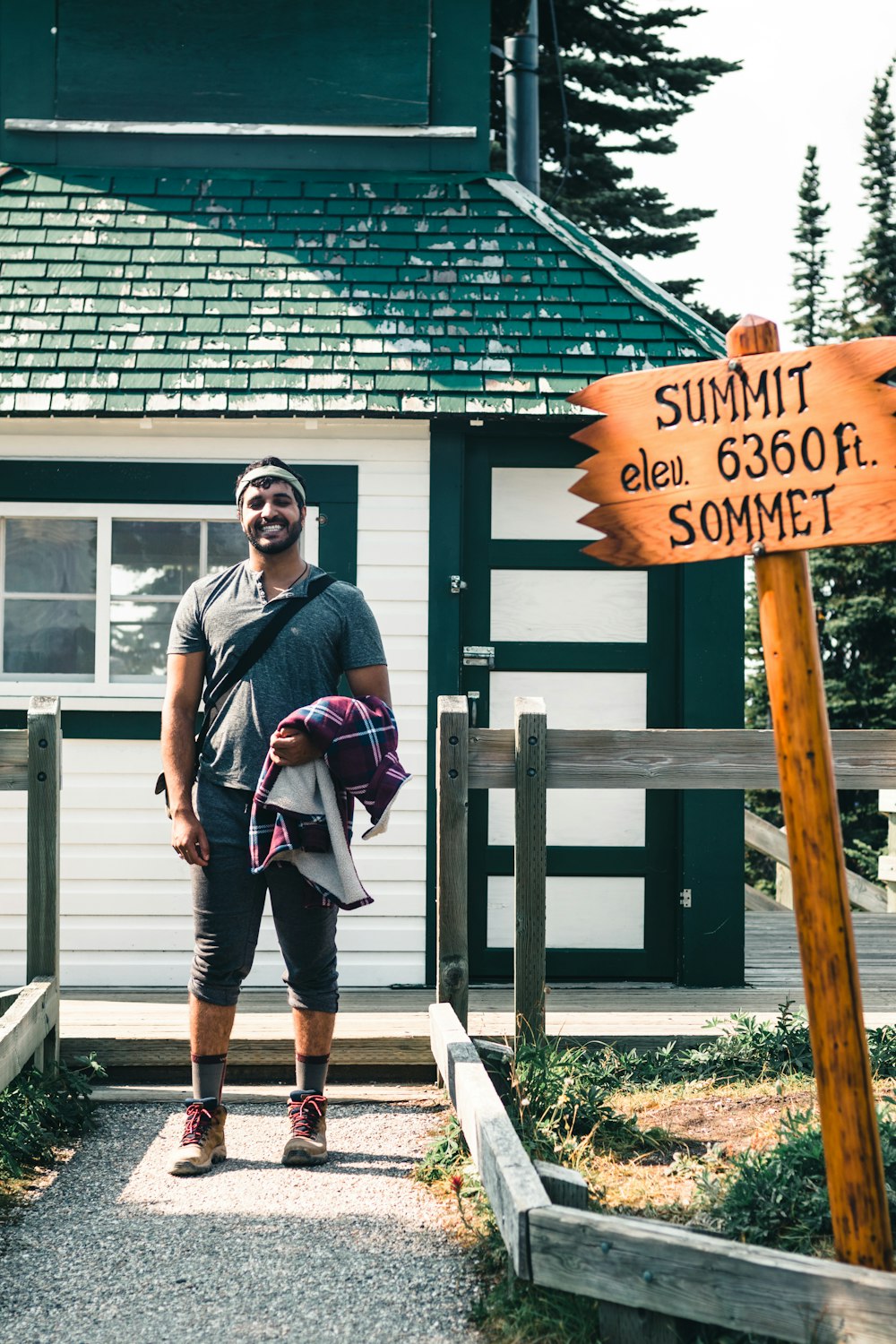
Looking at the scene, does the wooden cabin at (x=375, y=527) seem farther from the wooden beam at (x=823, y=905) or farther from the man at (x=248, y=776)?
the wooden beam at (x=823, y=905)

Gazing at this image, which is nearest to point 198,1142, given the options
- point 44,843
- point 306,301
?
point 44,843

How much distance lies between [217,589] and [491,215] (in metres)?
3.48

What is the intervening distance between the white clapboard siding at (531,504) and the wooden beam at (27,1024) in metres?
2.98

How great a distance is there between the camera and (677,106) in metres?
18.6

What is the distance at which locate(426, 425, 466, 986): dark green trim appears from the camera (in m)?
5.95

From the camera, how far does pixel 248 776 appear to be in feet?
12.2

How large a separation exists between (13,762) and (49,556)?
6.82 ft

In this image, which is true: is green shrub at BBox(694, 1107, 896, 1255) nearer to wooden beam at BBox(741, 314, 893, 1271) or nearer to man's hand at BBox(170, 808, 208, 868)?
wooden beam at BBox(741, 314, 893, 1271)

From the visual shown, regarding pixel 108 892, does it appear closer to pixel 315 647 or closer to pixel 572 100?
pixel 315 647

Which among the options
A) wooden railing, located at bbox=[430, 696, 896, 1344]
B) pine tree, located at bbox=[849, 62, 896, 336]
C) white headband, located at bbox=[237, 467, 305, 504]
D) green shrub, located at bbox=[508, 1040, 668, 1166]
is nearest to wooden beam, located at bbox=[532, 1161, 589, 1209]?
wooden railing, located at bbox=[430, 696, 896, 1344]

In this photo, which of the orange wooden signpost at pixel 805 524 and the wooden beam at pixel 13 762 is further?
the wooden beam at pixel 13 762

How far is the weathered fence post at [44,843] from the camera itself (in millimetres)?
4246

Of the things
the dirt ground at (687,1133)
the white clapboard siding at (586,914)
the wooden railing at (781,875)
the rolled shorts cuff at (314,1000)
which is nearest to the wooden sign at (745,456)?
the dirt ground at (687,1133)

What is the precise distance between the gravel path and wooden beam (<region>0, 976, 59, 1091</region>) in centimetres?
35
